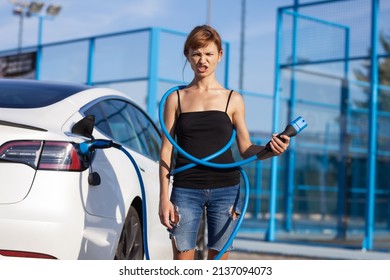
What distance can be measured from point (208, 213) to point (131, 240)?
1.33 metres

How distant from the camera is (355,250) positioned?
12094 mm

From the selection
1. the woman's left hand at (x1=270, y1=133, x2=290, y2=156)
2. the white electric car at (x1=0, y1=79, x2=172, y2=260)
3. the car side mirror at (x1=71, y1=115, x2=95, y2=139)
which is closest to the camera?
the woman's left hand at (x1=270, y1=133, x2=290, y2=156)

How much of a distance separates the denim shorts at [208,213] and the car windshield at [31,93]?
51.1 inches

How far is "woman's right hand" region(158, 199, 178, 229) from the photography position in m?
3.79

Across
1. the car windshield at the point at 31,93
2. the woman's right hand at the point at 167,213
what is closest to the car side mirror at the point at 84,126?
the car windshield at the point at 31,93

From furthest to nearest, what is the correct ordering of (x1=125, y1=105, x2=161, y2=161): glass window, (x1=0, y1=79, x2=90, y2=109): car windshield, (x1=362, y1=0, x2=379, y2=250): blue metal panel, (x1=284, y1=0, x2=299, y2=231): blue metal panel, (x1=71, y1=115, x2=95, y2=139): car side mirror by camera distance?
1. (x1=284, y1=0, x2=299, y2=231): blue metal panel
2. (x1=362, y1=0, x2=379, y2=250): blue metal panel
3. (x1=125, y1=105, x2=161, y2=161): glass window
4. (x1=0, y1=79, x2=90, y2=109): car windshield
5. (x1=71, y1=115, x2=95, y2=139): car side mirror

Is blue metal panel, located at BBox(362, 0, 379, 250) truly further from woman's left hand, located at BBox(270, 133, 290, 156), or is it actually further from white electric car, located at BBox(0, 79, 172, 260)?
woman's left hand, located at BBox(270, 133, 290, 156)

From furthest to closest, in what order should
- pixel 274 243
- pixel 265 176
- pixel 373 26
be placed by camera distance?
pixel 265 176 → pixel 274 243 → pixel 373 26

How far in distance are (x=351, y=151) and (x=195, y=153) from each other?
418 inches

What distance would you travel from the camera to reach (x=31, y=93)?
496 cm

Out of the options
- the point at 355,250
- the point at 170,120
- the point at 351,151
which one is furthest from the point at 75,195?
the point at 351,151

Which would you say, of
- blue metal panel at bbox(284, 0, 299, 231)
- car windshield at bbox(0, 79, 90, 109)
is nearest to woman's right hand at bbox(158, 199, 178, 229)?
car windshield at bbox(0, 79, 90, 109)

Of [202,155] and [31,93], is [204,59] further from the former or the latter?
[31,93]

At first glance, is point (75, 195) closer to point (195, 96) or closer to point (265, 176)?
point (195, 96)
